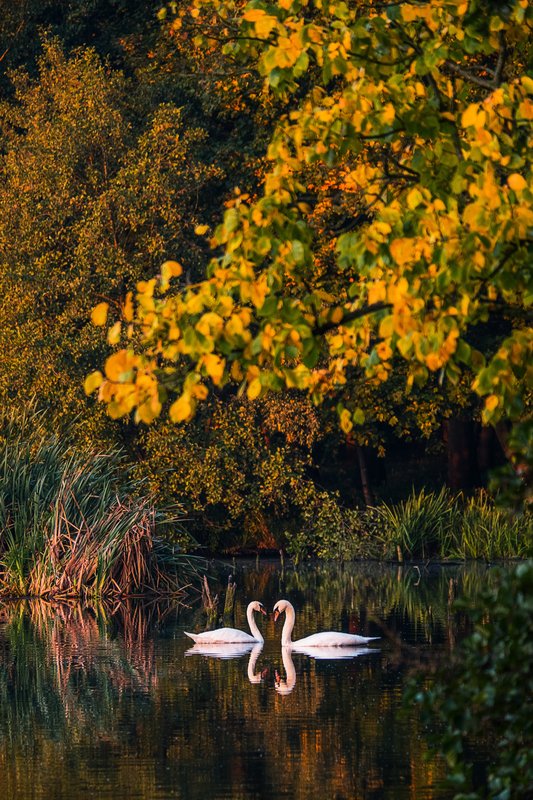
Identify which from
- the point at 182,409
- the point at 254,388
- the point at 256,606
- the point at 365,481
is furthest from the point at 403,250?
the point at 365,481

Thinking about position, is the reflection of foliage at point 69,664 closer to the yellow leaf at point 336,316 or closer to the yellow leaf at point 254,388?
the yellow leaf at point 254,388

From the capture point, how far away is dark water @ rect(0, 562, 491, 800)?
10.2 m

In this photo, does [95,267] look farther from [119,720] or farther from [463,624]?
[119,720]

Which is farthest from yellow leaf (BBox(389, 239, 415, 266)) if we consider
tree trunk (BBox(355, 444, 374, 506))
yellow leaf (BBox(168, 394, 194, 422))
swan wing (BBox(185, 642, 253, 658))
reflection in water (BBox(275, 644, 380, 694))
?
tree trunk (BBox(355, 444, 374, 506))

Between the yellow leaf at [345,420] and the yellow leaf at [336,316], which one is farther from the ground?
the yellow leaf at [336,316]

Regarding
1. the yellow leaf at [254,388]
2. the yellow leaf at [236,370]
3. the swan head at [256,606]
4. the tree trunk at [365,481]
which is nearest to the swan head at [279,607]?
the swan head at [256,606]

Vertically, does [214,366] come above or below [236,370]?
above

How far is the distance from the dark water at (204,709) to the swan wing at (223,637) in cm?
24

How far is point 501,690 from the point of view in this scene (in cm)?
640

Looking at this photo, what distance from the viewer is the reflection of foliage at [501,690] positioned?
629cm

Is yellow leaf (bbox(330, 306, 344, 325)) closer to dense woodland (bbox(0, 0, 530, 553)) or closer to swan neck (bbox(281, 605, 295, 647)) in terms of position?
swan neck (bbox(281, 605, 295, 647))

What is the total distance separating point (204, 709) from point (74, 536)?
10.4m

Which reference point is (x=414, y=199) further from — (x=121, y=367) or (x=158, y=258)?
(x=158, y=258)

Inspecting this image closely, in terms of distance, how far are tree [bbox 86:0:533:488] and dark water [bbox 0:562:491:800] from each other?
1417 mm
